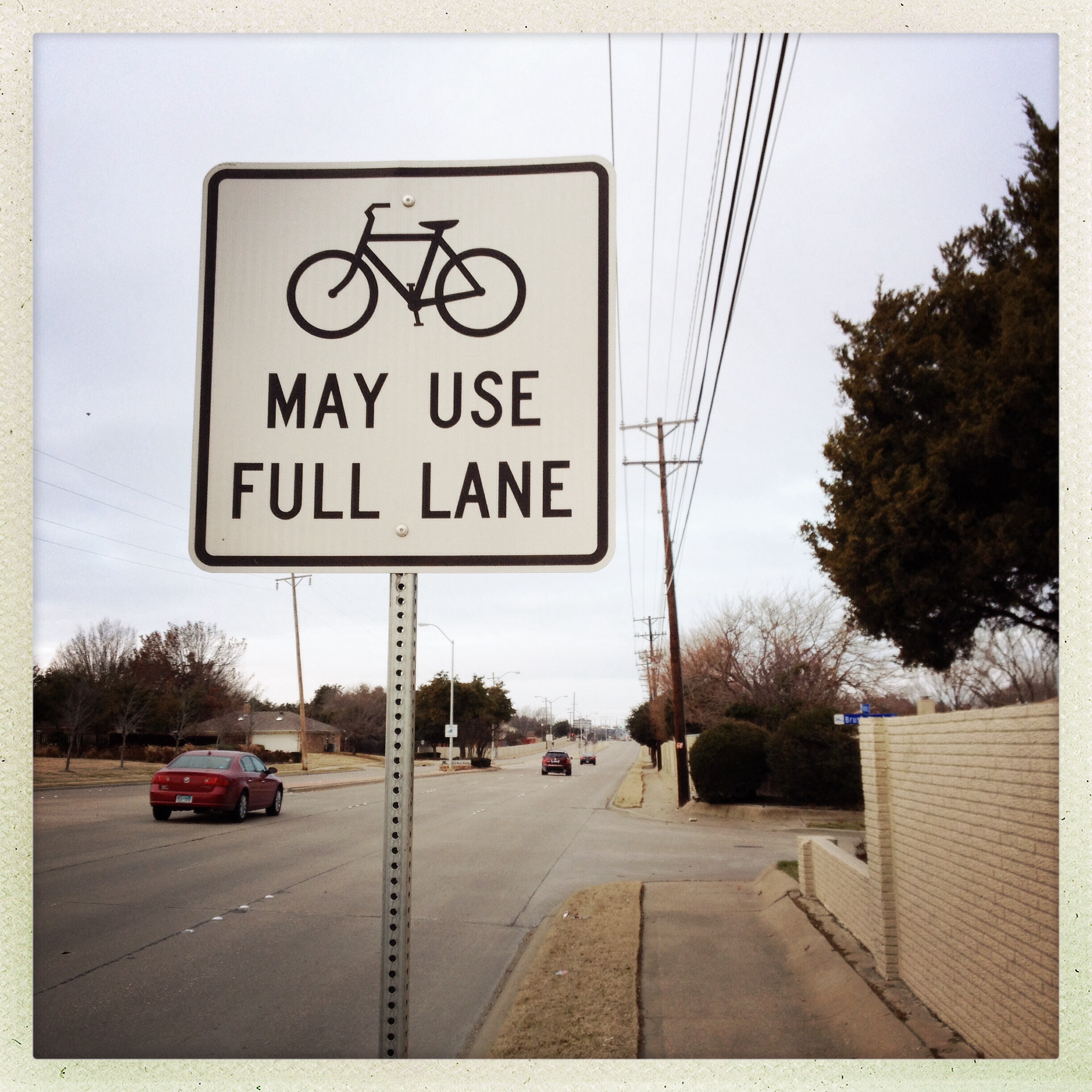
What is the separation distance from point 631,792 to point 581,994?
27.2m

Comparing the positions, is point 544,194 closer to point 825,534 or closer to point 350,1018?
point 350,1018

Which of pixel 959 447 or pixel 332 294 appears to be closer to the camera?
pixel 332 294

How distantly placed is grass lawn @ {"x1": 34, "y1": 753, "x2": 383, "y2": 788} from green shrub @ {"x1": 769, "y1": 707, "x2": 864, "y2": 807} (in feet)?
54.6

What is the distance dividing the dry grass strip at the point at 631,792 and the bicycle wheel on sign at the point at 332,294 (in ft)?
85.5

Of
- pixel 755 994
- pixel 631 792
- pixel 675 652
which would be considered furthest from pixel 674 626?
pixel 755 994

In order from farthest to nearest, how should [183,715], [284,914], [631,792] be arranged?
1. [183,715]
2. [631,792]
3. [284,914]

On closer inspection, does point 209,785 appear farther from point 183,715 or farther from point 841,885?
point 183,715

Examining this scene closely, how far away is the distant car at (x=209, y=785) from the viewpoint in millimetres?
18156

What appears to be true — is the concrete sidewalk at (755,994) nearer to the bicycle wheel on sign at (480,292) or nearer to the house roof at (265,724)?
the bicycle wheel on sign at (480,292)

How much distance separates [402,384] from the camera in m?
1.64

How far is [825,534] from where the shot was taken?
1357 cm

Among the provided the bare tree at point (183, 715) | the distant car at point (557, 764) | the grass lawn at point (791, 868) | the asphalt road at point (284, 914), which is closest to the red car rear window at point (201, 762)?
the asphalt road at point (284, 914)

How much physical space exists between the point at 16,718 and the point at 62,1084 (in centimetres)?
100

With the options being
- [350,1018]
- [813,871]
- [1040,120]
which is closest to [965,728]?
[350,1018]
